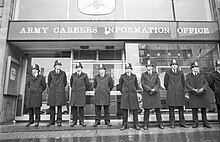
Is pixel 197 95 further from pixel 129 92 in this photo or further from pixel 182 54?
pixel 182 54

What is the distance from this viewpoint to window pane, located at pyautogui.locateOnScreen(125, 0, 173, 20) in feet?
23.8

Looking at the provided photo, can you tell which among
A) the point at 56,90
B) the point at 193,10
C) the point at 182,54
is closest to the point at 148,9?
the point at 193,10

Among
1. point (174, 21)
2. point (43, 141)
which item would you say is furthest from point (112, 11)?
point (43, 141)

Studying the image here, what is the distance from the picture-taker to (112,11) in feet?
23.9

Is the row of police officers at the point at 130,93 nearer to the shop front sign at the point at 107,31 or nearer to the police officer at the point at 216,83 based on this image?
the police officer at the point at 216,83

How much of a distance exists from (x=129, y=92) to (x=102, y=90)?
81 centimetres

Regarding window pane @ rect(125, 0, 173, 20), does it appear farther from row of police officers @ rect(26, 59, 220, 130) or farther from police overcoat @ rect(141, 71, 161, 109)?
police overcoat @ rect(141, 71, 161, 109)

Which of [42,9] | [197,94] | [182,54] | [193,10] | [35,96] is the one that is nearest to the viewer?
[197,94]

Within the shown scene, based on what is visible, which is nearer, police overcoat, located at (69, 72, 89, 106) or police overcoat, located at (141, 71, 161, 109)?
police overcoat, located at (141, 71, 161, 109)

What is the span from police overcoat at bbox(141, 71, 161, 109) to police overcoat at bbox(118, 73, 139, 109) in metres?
0.27

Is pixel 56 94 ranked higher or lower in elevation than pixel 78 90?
lower

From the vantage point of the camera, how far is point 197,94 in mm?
5289

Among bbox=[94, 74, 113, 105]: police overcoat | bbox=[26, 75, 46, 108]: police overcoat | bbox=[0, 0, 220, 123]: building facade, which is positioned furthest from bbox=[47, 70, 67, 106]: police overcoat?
bbox=[0, 0, 220, 123]: building facade

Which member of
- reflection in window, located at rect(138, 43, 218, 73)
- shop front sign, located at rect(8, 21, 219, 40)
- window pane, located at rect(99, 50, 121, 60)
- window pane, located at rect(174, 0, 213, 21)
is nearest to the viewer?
shop front sign, located at rect(8, 21, 219, 40)
